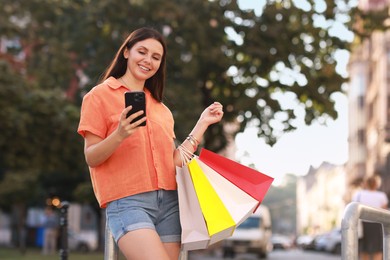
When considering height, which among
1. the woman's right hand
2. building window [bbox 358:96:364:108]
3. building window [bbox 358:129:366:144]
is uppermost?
building window [bbox 358:96:364:108]

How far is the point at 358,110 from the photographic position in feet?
273

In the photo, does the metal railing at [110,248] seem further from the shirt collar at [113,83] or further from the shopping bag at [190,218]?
the shirt collar at [113,83]

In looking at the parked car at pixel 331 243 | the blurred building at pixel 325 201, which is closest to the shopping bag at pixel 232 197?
the parked car at pixel 331 243

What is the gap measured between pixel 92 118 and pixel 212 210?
645 millimetres

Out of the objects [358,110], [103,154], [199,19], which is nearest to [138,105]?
[103,154]

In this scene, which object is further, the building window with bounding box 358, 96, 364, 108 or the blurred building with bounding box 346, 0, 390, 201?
the building window with bounding box 358, 96, 364, 108

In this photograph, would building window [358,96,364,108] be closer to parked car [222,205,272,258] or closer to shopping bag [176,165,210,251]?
parked car [222,205,272,258]

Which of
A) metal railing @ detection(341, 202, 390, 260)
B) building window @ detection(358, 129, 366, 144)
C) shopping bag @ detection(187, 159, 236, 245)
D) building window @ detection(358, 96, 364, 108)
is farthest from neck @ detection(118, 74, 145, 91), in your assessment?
building window @ detection(358, 96, 364, 108)

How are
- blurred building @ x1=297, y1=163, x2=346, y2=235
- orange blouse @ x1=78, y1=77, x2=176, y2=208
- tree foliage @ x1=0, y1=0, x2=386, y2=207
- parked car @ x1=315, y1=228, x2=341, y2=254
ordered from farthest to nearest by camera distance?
blurred building @ x1=297, y1=163, x2=346, y2=235, parked car @ x1=315, y1=228, x2=341, y2=254, tree foliage @ x1=0, y1=0, x2=386, y2=207, orange blouse @ x1=78, y1=77, x2=176, y2=208

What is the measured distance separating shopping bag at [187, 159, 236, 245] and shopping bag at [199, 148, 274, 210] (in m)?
0.11

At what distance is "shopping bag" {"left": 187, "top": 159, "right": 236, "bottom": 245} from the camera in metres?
3.99

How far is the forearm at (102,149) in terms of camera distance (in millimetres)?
3781

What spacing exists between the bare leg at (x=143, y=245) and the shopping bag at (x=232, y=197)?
0.42m

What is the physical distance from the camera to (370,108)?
76.1m
